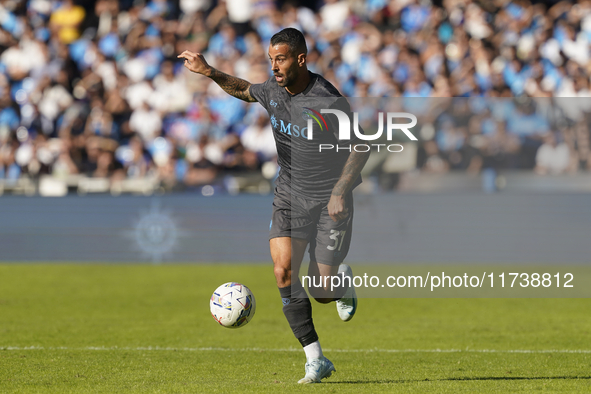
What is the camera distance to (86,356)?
7.07 meters

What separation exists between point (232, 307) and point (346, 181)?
127 cm

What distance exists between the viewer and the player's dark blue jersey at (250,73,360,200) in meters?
5.89

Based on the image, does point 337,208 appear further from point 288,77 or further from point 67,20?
point 67,20

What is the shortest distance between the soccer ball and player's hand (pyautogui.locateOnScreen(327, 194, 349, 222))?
93 cm

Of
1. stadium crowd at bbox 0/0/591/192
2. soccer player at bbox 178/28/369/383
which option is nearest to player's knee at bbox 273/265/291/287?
soccer player at bbox 178/28/369/383

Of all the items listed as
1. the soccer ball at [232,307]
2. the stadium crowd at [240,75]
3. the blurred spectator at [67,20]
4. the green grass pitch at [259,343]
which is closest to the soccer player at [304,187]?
the soccer ball at [232,307]

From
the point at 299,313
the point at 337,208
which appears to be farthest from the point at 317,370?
the point at 337,208

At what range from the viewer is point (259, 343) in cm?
805

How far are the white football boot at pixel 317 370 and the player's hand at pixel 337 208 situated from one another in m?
1.01

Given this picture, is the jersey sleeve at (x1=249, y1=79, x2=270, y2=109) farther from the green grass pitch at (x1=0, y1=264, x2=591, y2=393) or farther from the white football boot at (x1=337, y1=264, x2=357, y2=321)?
the green grass pitch at (x1=0, y1=264, x2=591, y2=393)

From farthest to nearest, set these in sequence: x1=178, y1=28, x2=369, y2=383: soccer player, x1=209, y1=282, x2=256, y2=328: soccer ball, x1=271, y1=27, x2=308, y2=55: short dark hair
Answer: x1=209, y1=282, x2=256, y2=328: soccer ball
x1=178, y1=28, x2=369, y2=383: soccer player
x1=271, y1=27, x2=308, y2=55: short dark hair

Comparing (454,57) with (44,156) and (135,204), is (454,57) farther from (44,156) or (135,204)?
(44,156)

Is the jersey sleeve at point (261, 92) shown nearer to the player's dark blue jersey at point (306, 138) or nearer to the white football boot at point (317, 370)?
the player's dark blue jersey at point (306, 138)

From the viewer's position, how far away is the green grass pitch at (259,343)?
583 cm
